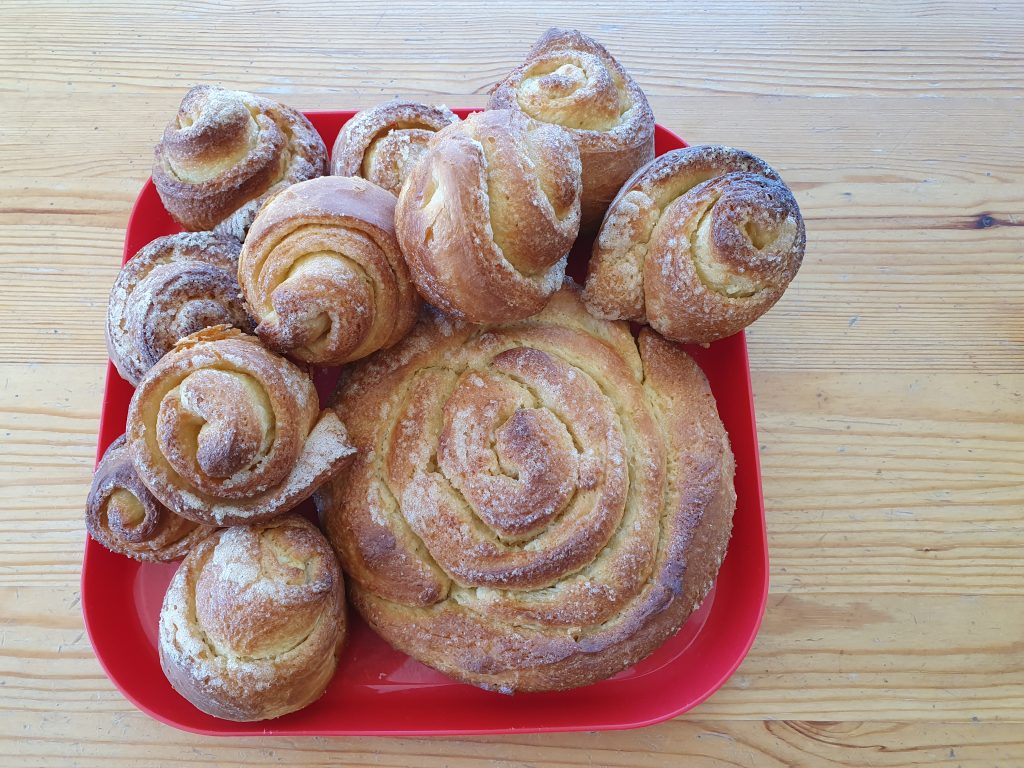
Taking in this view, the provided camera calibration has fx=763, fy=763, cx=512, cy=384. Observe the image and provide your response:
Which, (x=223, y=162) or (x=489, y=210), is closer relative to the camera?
(x=489, y=210)

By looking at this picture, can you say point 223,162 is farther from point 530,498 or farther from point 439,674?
point 439,674

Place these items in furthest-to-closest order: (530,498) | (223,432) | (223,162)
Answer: (223,162)
(530,498)
(223,432)

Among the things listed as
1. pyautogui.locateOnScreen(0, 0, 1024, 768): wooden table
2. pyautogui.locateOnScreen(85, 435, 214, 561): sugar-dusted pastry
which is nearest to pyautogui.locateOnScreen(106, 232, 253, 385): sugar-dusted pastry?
pyautogui.locateOnScreen(85, 435, 214, 561): sugar-dusted pastry

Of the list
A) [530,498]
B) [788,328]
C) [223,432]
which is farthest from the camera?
[788,328]

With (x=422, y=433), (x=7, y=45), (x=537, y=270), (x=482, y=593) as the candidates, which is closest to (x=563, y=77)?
(x=537, y=270)

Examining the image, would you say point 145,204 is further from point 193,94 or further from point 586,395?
point 586,395

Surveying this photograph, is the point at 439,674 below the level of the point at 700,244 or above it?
below

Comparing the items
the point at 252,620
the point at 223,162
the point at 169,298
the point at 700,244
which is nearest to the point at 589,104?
the point at 700,244
